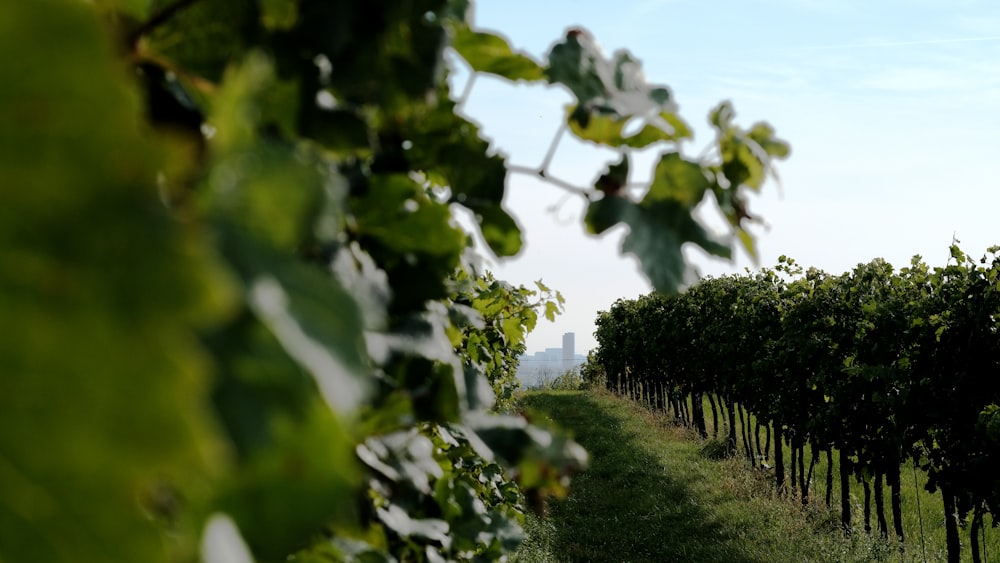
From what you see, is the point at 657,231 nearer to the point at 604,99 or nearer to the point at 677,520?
the point at 604,99

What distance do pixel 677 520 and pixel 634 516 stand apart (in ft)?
2.14

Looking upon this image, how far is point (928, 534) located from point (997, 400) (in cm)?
540

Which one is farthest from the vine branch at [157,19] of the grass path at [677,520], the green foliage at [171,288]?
the grass path at [677,520]

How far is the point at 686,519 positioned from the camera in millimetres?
11781

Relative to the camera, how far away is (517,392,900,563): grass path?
394 inches

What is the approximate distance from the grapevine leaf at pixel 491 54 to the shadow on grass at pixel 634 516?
30.2 feet

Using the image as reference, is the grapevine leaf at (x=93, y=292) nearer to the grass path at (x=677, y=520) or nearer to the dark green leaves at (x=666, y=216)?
the dark green leaves at (x=666, y=216)

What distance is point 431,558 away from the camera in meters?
A: 1.29

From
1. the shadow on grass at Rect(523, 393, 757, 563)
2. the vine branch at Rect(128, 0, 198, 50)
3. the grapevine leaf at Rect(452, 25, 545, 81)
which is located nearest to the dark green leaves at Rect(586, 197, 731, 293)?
the grapevine leaf at Rect(452, 25, 545, 81)

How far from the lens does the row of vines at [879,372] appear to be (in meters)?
7.68

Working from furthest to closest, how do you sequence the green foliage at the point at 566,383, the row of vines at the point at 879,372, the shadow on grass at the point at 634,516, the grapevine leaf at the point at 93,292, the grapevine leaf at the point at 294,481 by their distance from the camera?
1. the green foliage at the point at 566,383
2. the shadow on grass at the point at 634,516
3. the row of vines at the point at 879,372
4. the grapevine leaf at the point at 294,481
5. the grapevine leaf at the point at 93,292

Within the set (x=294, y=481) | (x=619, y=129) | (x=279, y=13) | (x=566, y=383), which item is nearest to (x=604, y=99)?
(x=619, y=129)

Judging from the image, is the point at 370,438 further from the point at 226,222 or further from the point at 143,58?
the point at 226,222

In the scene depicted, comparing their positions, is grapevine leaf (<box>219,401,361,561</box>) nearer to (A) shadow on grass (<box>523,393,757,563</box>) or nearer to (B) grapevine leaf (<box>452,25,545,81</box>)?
(B) grapevine leaf (<box>452,25,545,81</box>)
